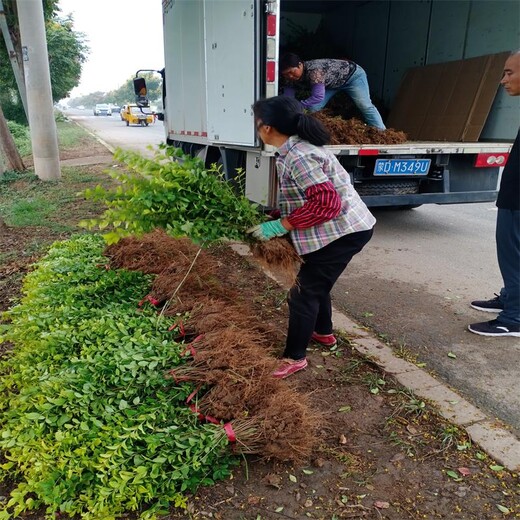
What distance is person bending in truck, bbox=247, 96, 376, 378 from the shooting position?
248 cm

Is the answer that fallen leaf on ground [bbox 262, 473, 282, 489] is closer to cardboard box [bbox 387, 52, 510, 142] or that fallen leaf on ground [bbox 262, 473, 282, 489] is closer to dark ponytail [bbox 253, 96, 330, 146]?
dark ponytail [bbox 253, 96, 330, 146]

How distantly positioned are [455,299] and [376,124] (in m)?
3.12

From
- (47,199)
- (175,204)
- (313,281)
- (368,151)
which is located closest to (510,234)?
(313,281)

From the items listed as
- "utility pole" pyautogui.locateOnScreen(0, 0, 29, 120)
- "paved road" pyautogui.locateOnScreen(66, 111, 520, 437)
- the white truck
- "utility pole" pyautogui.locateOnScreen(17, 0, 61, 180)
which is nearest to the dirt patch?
the white truck

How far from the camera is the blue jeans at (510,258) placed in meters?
3.36

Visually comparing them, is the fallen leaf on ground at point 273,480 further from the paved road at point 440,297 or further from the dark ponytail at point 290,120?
the dark ponytail at point 290,120

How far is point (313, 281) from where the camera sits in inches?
109

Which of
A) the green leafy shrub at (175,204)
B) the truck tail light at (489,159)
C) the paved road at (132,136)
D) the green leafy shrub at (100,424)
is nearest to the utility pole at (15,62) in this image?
the paved road at (132,136)

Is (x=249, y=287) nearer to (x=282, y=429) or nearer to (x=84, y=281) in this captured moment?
(x=84, y=281)

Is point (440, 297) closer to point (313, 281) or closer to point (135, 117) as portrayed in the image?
point (313, 281)

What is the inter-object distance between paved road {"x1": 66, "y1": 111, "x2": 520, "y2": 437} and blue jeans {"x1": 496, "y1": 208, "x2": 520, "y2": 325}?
202mm

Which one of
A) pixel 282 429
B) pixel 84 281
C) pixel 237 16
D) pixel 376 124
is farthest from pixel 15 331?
pixel 376 124

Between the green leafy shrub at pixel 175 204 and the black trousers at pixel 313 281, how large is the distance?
0.44m

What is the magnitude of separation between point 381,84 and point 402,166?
11.3ft
